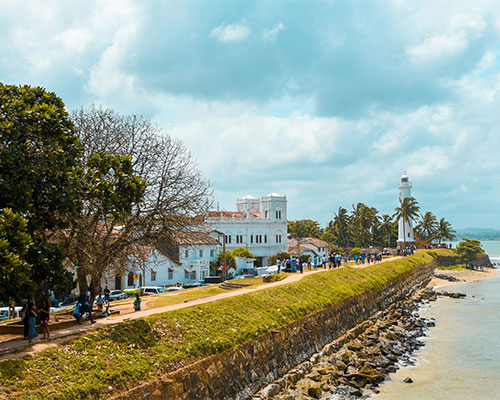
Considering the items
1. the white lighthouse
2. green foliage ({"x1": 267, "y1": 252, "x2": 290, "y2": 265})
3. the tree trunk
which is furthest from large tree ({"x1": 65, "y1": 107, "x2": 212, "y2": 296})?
the white lighthouse

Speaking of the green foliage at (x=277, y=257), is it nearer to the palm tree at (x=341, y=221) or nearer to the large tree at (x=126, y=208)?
the palm tree at (x=341, y=221)

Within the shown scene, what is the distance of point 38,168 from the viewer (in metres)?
17.4

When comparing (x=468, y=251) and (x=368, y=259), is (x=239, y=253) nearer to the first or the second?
(x=368, y=259)

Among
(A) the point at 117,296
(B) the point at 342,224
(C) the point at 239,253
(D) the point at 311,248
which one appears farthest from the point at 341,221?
(A) the point at 117,296

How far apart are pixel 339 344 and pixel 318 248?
60919mm

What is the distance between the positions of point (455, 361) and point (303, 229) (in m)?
89.1

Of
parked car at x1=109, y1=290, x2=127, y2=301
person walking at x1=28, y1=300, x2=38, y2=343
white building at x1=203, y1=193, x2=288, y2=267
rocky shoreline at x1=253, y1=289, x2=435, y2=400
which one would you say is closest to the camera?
person walking at x1=28, y1=300, x2=38, y2=343

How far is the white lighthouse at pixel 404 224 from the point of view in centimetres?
9277

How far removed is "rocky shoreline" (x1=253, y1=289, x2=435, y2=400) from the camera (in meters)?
20.8

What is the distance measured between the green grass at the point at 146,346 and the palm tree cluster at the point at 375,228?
67664 millimetres

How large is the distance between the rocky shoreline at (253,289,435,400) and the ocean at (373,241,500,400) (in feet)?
2.37

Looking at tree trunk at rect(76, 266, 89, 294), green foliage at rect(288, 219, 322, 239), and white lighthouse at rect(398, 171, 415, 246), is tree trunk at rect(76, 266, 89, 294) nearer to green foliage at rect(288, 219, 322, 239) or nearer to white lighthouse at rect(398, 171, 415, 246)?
white lighthouse at rect(398, 171, 415, 246)

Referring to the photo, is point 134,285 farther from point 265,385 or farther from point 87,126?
point 265,385

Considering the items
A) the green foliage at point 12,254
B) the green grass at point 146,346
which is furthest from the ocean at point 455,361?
the green foliage at point 12,254
